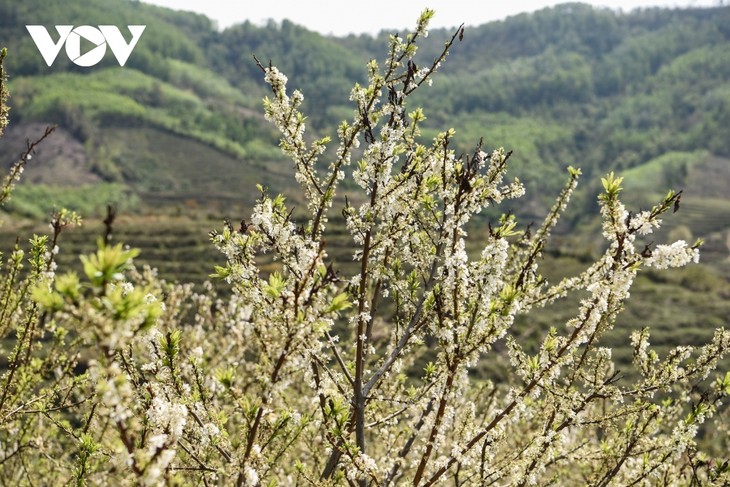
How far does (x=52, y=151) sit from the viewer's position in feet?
393

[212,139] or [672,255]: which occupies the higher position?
[212,139]

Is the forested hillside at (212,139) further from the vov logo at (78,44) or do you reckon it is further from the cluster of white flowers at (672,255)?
the cluster of white flowers at (672,255)

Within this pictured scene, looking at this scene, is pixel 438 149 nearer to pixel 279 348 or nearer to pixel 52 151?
pixel 279 348

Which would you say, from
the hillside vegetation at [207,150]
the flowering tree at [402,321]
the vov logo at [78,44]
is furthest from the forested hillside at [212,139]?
the flowering tree at [402,321]

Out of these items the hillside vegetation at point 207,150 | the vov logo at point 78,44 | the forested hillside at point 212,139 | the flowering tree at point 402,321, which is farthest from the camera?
the vov logo at point 78,44

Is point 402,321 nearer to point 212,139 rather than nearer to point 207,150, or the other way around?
point 207,150

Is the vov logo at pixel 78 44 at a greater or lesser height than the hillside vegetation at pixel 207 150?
greater

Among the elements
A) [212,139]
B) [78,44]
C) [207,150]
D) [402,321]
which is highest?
[78,44]

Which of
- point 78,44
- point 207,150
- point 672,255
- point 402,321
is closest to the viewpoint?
point 672,255

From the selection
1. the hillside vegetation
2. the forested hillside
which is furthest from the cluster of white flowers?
the forested hillside

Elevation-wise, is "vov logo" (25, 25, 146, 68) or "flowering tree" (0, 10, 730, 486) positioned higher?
"vov logo" (25, 25, 146, 68)

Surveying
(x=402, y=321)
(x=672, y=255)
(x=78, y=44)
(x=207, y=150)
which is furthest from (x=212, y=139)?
(x=672, y=255)

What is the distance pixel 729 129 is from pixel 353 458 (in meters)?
186

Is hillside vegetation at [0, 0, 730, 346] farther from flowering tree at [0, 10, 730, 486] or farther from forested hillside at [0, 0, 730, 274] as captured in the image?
flowering tree at [0, 10, 730, 486]
